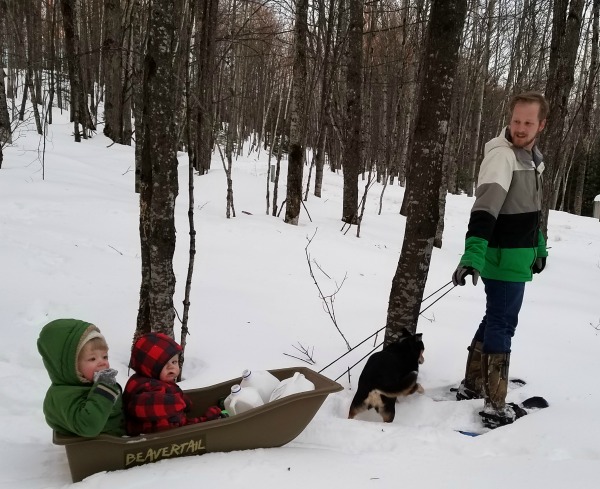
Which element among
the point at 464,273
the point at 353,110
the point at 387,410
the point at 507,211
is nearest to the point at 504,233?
the point at 507,211

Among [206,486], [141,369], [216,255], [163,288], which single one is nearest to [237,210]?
[216,255]

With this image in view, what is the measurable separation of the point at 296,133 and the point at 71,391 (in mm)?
6770

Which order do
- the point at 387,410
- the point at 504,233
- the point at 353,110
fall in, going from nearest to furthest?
the point at 504,233
the point at 387,410
the point at 353,110

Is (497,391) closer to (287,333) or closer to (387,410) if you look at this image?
(387,410)

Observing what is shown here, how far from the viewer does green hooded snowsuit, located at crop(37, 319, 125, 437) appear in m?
2.03

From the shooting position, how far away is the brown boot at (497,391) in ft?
9.15

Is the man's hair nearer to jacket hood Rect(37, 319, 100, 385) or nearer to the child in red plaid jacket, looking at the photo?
the child in red plaid jacket

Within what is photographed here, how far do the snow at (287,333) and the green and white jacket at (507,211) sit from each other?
37.9 inches

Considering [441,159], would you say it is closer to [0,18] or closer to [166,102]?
[166,102]

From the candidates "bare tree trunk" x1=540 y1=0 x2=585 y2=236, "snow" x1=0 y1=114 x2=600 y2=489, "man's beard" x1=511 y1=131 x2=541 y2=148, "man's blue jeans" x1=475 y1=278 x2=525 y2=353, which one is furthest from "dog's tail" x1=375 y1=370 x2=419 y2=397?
Answer: "bare tree trunk" x1=540 y1=0 x2=585 y2=236

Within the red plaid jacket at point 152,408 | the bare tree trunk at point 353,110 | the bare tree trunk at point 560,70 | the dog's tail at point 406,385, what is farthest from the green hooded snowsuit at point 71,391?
the bare tree trunk at point 353,110

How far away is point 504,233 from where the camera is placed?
2.73 m

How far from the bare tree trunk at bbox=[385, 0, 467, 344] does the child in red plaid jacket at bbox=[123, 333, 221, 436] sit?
1.58m

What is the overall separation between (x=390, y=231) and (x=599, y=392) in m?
7.07
